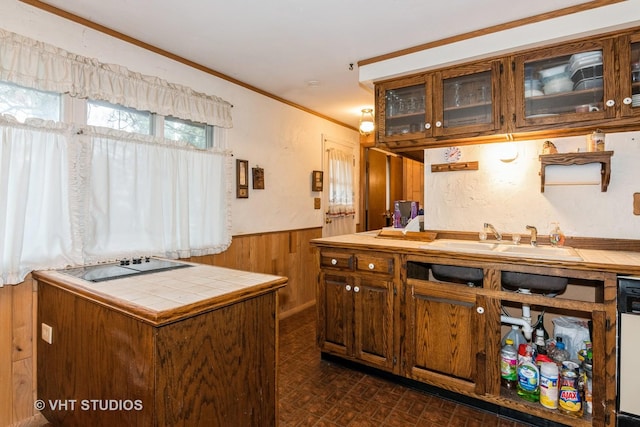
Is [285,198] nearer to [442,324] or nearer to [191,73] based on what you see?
[191,73]

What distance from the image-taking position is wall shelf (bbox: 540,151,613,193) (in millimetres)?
2027

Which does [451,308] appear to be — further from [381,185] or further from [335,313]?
[381,185]

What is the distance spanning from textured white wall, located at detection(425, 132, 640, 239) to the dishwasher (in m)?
0.71

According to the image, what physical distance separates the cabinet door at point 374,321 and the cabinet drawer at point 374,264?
0.23 feet

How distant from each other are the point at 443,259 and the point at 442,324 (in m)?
0.41

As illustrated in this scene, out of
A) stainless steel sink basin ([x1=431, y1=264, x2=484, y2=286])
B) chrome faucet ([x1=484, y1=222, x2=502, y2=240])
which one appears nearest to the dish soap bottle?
chrome faucet ([x1=484, y1=222, x2=502, y2=240])

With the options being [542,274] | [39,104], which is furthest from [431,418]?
[39,104]

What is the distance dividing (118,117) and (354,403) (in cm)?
246

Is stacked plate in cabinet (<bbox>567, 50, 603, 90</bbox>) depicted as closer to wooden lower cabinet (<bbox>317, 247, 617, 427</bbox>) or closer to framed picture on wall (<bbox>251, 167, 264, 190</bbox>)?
wooden lower cabinet (<bbox>317, 247, 617, 427</bbox>)

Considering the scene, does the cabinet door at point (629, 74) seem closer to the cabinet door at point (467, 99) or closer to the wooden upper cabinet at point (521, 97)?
the wooden upper cabinet at point (521, 97)

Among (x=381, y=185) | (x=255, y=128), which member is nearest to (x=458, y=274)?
(x=255, y=128)

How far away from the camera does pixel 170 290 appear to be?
1.41 meters

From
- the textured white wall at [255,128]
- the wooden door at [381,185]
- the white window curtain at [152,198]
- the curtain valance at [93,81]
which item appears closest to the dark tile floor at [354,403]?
the white window curtain at [152,198]

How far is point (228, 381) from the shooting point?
4.56 ft
